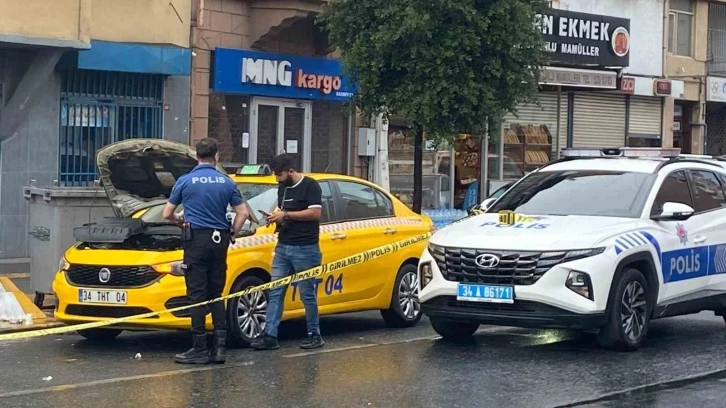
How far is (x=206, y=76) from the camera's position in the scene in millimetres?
18953

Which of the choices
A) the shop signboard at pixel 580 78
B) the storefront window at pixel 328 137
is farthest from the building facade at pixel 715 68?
the storefront window at pixel 328 137

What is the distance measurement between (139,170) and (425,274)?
296cm

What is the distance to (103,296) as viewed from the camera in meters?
9.81

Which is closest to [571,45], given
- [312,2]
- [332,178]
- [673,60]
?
[673,60]

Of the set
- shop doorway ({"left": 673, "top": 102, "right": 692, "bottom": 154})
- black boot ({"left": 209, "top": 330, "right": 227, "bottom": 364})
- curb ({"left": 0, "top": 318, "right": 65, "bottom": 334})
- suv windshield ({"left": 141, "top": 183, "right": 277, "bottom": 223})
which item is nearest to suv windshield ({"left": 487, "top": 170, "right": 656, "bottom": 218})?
suv windshield ({"left": 141, "top": 183, "right": 277, "bottom": 223})

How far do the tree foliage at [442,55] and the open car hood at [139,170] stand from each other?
6.57 meters

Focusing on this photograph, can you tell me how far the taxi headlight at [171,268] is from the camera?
31.9ft

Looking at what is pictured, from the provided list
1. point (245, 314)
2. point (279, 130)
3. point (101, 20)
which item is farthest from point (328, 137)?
point (245, 314)

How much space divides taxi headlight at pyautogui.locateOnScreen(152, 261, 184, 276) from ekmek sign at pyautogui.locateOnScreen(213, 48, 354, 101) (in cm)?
951

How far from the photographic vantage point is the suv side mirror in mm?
10302

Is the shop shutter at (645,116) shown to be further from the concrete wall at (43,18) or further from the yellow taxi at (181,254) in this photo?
the yellow taxi at (181,254)

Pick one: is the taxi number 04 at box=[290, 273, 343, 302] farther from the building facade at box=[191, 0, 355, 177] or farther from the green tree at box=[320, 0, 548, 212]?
the building facade at box=[191, 0, 355, 177]

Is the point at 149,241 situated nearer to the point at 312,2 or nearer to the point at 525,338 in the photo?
the point at 525,338

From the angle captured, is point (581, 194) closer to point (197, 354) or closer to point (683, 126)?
point (197, 354)
